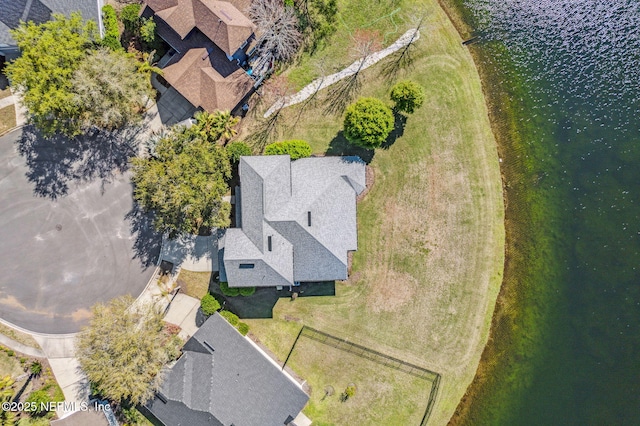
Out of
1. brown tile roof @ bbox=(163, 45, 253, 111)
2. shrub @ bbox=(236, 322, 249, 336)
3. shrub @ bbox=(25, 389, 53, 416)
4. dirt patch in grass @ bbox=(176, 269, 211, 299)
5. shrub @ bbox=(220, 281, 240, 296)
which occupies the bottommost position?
shrub @ bbox=(25, 389, 53, 416)

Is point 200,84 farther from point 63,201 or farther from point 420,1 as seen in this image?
point 420,1

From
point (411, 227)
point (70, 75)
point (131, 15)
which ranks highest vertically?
point (131, 15)

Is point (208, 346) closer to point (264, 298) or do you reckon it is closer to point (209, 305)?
point (209, 305)

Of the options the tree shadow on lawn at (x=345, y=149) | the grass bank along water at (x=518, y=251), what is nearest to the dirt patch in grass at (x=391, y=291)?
the grass bank along water at (x=518, y=251)

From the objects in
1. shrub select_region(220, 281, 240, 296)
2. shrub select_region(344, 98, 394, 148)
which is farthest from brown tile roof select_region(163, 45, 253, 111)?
shrub select_region(220, 281, 240, 296)

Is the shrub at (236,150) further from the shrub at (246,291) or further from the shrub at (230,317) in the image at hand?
the shrub at (230,317)

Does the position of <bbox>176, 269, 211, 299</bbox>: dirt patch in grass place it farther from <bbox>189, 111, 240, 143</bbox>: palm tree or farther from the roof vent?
<bbox>189, 111, 240, 143</bbox>: palm tree

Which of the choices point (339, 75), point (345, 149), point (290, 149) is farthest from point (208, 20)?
point (345, 149)
